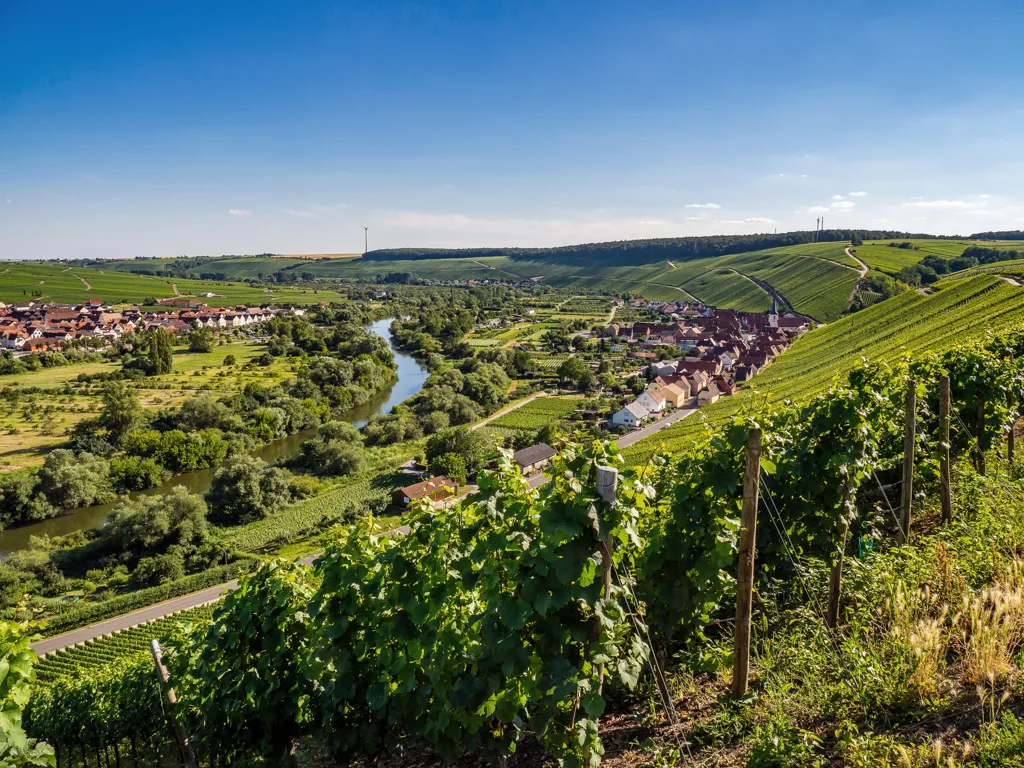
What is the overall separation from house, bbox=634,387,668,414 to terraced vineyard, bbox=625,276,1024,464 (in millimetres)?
6366

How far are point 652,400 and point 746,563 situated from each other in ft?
166

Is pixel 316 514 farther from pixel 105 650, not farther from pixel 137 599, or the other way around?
pixel 105 650

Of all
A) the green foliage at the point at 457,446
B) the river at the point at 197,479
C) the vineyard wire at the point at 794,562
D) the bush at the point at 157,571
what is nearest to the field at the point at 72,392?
the river at the point at 197,479

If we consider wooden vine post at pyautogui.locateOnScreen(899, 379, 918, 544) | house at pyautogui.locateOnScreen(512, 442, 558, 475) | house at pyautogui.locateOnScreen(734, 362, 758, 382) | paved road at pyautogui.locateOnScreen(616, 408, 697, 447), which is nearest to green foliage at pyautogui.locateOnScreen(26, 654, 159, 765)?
wooden vine post at pyautogui.locateOnScreen(899, 379, 918, 544)

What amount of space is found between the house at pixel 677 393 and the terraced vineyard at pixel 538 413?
896 centimetres

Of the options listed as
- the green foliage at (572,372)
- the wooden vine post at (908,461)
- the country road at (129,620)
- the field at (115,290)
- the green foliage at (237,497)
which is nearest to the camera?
the wooden vine post at (908,461)

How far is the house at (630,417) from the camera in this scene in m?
49.8

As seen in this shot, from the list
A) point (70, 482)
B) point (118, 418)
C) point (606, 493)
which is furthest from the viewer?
point (118, 418)

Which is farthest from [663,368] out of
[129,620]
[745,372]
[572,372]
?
[129,620]

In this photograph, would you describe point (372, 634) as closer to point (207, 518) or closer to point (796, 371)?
point (207, 518)

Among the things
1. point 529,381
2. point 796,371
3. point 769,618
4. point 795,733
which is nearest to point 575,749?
point 795,733

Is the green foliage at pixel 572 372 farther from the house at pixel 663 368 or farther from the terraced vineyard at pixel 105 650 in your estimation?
the terraced vineyard at pixel 105 650

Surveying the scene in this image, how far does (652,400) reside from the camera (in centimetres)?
5334

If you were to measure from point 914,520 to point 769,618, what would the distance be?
3.07m
